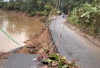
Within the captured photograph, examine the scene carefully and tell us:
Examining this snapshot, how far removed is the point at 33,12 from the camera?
160 feet

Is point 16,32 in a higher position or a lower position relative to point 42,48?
lower

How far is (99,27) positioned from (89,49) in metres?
3.22

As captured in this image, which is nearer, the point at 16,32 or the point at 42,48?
the point at 42,48

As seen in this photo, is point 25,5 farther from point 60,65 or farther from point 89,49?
point 60,65

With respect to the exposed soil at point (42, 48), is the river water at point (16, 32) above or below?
below

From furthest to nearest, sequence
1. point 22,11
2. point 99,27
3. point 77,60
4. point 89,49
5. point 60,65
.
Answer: point 22,11, point 99,27, point 89,49, point 77,60, point 60,65

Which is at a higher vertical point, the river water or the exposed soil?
the exposed soil

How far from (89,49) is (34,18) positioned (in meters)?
36.9

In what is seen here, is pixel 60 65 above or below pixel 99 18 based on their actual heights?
below

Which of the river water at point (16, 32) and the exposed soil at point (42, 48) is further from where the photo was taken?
the river water at point (16, 32)

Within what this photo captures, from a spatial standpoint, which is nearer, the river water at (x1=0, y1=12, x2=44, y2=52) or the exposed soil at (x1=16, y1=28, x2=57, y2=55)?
the exposed soil at (x1=16, y1=28, x2=57, y2=55)

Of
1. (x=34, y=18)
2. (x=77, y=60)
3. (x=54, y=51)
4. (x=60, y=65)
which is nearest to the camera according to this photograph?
(x=60, y=65)

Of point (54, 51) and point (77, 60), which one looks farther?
point (54, 51)

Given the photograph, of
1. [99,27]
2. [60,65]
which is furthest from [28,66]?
[99,27]
